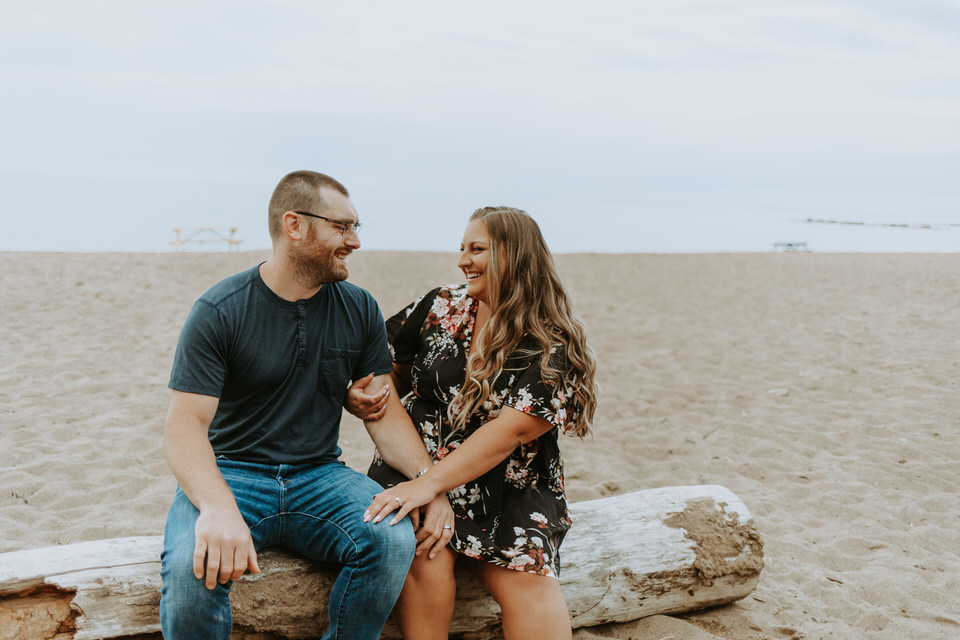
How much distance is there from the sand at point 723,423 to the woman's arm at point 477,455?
0.99 meters

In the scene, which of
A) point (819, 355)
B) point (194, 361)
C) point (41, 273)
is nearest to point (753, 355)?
point (819, 355)

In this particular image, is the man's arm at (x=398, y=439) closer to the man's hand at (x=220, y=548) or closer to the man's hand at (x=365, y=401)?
the man's hand at (x=365, y=401)

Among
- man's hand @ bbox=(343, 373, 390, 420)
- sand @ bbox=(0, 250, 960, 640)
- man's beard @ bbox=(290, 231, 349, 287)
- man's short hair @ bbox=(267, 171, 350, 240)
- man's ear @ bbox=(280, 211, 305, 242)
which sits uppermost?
man's short hair @ bbox=(267, 171, 350, 240)

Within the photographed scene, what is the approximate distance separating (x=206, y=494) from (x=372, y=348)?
82 cm

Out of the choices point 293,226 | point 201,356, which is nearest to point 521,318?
point 293,226

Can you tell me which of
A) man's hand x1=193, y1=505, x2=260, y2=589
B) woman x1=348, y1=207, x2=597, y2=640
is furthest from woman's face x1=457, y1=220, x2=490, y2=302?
man's hand x1=193, y1=505, x2=260, y2=589

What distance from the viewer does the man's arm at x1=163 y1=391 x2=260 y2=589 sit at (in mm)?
2085

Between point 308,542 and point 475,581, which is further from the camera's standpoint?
point 475,581

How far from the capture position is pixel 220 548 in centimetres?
209

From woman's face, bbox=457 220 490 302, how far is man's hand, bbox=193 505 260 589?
3.86 feet

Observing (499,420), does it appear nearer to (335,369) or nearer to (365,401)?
(365,401)

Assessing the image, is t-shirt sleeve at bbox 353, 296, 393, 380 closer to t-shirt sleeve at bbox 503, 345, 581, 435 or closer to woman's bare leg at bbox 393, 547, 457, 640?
t-shirt sleeve at bbox 503, 345, 581, 435

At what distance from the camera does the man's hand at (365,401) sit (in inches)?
105

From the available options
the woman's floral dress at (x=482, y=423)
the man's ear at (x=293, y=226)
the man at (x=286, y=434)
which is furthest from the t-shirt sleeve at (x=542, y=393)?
the man's ear at (x=293, y=226)
